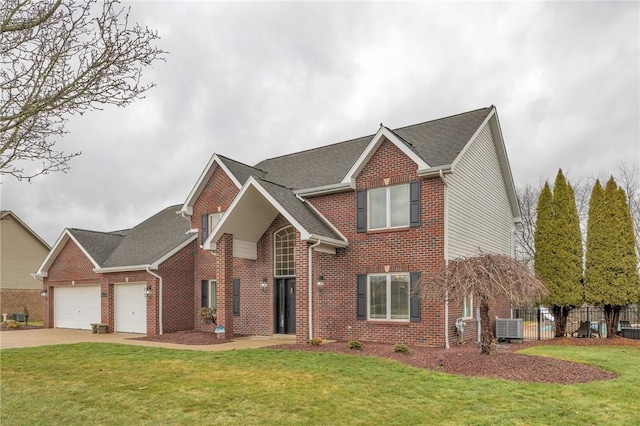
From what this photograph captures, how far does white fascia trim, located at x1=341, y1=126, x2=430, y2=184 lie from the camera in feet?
45.7

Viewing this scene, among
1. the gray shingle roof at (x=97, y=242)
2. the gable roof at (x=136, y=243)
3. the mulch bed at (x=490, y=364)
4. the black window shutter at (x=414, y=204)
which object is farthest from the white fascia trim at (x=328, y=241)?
the gray shingle roof at (x=97, y=242)

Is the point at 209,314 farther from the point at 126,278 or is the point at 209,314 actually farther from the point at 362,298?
the point at 362,298

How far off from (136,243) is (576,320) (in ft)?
70.0

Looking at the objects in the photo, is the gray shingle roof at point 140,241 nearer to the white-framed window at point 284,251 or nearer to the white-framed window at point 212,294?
the white-framed window at point 212,294

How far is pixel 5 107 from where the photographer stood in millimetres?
7094

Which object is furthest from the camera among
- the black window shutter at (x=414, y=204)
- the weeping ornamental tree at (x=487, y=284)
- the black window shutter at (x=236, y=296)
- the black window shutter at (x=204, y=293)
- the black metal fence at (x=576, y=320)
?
the black window shutter at (x=204, y=293)

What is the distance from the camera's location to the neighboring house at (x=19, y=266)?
30797 mm

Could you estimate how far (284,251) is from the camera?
17016 mm

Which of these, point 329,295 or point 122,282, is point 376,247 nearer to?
point 329,295

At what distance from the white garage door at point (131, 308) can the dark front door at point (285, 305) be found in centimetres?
632

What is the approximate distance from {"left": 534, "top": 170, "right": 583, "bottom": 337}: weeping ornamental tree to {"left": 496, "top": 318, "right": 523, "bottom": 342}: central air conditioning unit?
144 cm

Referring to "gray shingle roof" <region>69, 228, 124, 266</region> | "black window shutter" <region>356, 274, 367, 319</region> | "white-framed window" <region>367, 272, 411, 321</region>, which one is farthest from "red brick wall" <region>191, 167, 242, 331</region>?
"white-framed window" <region>367, 272, 411, 321</region>

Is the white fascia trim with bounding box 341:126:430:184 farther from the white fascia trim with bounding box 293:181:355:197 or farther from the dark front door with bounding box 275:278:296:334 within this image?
the dark front door with bounding box 275:278:296:334

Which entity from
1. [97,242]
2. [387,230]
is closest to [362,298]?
[387,230]
